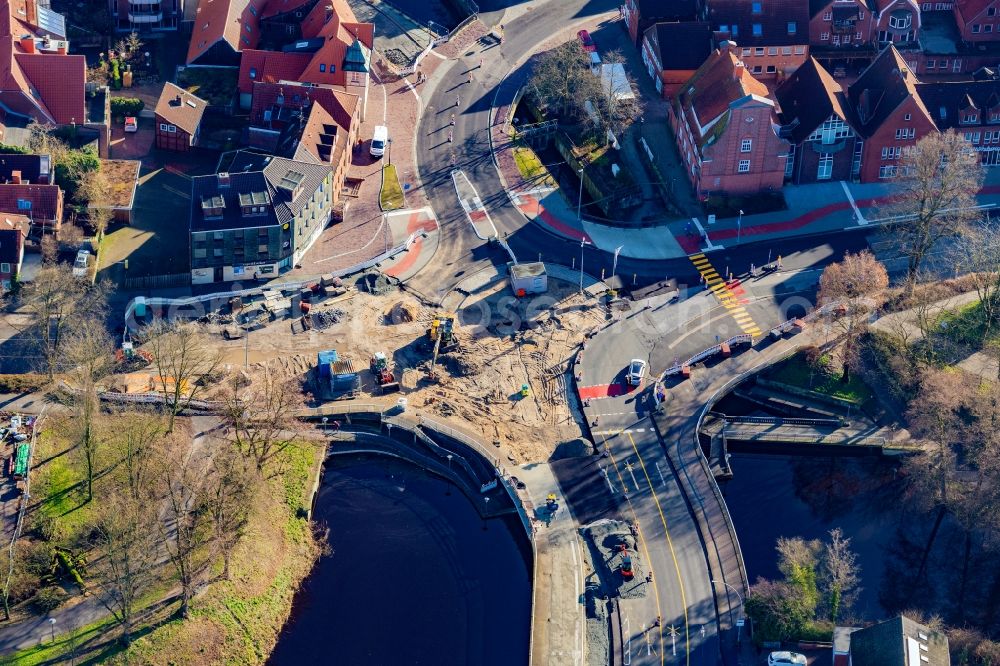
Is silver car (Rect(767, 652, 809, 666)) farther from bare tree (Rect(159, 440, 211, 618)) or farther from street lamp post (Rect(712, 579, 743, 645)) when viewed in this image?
bare tree (Rect(159, 440, 211, 618))

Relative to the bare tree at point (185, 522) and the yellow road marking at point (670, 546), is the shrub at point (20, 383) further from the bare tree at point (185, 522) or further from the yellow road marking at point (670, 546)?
the yellow road marking at point (670, 546)

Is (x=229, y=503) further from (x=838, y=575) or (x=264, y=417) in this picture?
(x=838, y=575)

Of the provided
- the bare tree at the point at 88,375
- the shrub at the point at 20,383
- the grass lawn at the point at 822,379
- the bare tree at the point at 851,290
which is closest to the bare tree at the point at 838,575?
the grass lawn at the point at 822,379

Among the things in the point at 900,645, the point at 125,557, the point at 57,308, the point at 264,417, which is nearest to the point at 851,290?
the point at 900,645

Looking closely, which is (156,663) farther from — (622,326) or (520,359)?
(622,326)

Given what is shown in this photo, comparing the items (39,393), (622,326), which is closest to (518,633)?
(622,326)
